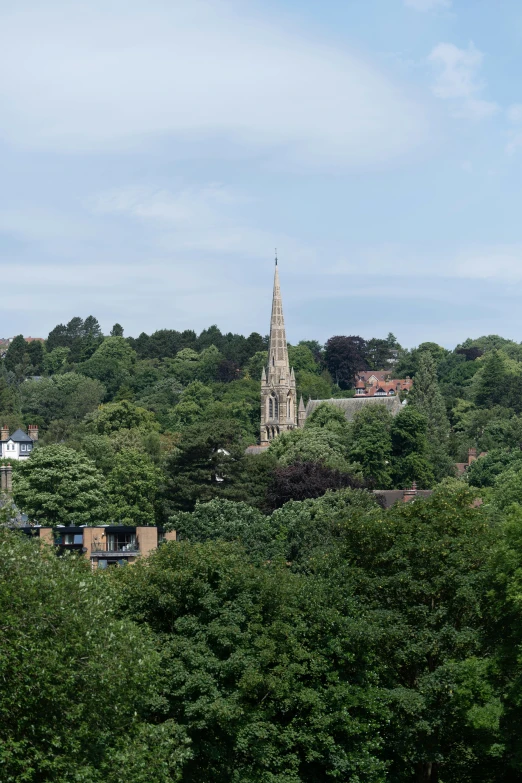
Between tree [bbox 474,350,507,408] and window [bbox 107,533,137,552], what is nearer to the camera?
window [bbox 107,533,137,552]

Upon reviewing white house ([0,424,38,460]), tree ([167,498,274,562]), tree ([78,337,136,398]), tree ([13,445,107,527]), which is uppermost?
tree ([78,337,136,398])

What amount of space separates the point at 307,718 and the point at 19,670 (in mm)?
10124

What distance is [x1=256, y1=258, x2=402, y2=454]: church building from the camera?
140 metres

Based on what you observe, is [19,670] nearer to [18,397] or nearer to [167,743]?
[167,743]

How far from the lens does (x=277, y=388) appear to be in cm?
14225

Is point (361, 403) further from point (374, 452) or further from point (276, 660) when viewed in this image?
point (276, 660)

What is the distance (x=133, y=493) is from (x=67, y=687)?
56172mm

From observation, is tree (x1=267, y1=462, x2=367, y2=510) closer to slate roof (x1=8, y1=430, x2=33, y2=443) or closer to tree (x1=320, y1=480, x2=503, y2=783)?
tree (x1=320, y1=480, x2=503, y2=783)

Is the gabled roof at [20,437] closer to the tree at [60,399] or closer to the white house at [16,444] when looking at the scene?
the white house at [16,444]

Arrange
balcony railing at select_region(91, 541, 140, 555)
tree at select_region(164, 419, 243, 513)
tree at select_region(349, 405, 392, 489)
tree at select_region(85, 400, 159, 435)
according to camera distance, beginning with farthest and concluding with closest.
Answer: tree at select_region(85, 400, 159, 435)
tree at select_region(349, 405, 392, 489)
tree at select_region(164, 419, 243, 513)
balcony railing at select_region(91, 541, 140, 555)

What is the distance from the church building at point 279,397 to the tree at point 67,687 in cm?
10746

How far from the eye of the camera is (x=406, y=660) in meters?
36.5

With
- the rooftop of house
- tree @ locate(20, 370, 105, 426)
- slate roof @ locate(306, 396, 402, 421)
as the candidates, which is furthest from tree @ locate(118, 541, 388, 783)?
tree @ locate(20, 370, 105, 426)

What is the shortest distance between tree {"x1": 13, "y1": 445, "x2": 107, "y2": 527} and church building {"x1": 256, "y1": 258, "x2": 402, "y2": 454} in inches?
2214
